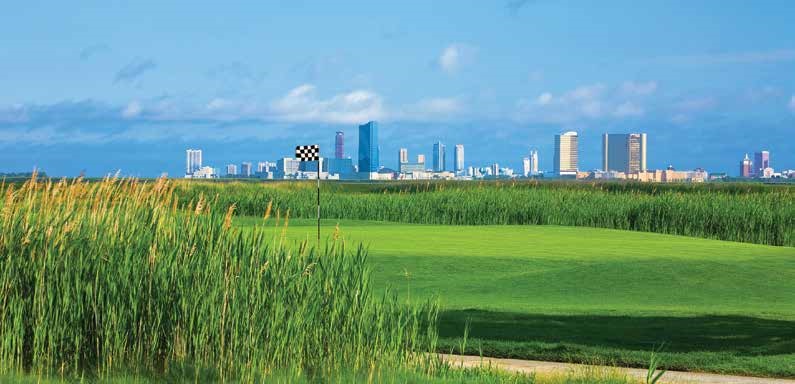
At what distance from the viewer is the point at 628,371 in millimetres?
9641

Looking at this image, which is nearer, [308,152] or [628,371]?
[628,371]

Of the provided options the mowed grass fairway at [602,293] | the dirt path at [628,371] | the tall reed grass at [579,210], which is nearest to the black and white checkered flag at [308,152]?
the mowed grass fairway at [602,293]

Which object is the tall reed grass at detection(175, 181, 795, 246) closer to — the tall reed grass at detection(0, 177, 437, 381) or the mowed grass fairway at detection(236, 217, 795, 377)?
the mowed grass fairway at detection(236, 217, 795, 377)

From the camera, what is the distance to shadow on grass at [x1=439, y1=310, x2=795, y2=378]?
34.4ft

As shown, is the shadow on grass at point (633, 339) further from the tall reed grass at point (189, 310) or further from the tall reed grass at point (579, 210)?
the tall reed grass at point (579, 210)

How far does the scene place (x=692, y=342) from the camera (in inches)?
457

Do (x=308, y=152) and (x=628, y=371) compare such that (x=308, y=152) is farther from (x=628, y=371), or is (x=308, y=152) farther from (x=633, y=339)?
(x=628, y=371)

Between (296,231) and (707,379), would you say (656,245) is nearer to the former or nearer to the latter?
(296,231)

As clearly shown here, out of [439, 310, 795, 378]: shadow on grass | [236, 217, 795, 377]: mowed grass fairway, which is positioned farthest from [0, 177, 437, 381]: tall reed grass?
[439, 310, 795, 378]: shadow on grass

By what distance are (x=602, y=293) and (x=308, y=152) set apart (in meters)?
15.2

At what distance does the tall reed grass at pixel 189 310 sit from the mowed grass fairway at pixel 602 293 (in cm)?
68

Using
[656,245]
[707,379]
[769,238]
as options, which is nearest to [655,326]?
[707,379]

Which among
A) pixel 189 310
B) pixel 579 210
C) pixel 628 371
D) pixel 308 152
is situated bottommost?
pixel 628 371

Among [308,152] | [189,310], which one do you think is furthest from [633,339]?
[308,152]
